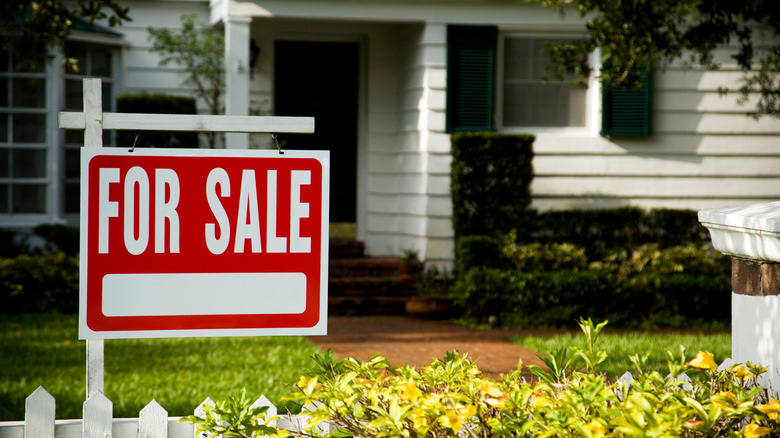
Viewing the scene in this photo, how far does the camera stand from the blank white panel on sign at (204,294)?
9.95 ft

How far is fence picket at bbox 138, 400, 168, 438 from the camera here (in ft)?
10.2

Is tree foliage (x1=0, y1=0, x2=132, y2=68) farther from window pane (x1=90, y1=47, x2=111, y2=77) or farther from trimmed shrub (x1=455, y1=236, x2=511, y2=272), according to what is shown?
trimmed shrub (x1=455, y1=236, x2=511, y2=272)

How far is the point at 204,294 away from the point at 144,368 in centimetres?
445

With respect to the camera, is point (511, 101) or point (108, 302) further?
point (511, 101)

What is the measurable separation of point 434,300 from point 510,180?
5.63 feet

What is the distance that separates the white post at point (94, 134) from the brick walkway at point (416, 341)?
4.15 m

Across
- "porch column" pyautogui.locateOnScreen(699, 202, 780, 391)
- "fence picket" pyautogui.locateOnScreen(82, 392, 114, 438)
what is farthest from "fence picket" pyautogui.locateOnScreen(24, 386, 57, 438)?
"porch column" pyautogui.locateOnScreen(699, 202, 780, 391)

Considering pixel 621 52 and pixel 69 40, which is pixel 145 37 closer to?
pixel 69 40

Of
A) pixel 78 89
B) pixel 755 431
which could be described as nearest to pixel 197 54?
pixel 78 89

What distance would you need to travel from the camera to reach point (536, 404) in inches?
103

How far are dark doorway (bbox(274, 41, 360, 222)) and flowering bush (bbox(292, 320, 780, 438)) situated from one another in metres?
9.52

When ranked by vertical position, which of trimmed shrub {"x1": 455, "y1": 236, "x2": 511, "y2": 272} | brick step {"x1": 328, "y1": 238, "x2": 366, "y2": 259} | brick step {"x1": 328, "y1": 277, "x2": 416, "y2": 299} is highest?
trimmed shrub {"x1": 455, "y1": 236, "x2": 511, "y2": 272}

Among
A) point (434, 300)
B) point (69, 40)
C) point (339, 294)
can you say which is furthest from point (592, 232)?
point (69, 40)

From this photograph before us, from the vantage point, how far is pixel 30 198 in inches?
466
